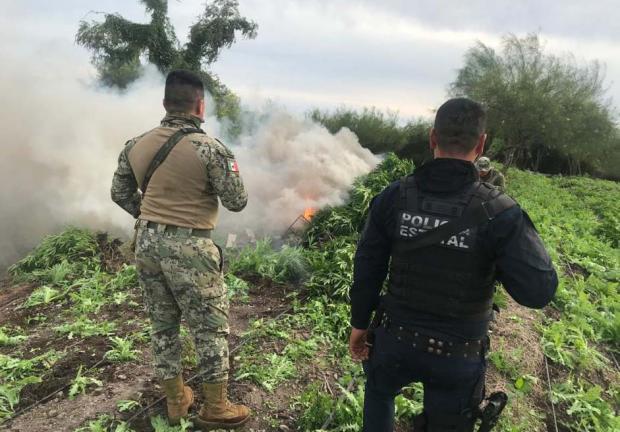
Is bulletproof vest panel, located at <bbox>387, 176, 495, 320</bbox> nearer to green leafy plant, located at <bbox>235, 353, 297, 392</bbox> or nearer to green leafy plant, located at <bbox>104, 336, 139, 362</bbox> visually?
green leafy plant, located at <bbox>235, 353, 297, 392</bbox>

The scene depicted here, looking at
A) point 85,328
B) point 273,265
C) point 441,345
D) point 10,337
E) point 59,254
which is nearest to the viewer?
point 441,345

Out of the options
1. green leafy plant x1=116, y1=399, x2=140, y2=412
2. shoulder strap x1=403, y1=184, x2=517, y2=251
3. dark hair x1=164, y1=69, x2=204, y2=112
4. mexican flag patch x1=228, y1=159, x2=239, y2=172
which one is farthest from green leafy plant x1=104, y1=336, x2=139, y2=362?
shoulder strap x1=403, y1=184, x2=517, y2=251

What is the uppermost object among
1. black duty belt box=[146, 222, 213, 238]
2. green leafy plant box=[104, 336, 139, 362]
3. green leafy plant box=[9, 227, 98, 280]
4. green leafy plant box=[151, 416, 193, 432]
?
black duty belt box=[146, 222, 213, 238]

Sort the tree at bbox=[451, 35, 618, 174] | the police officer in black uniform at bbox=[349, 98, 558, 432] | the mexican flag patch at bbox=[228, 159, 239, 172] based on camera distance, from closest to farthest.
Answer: the police officer in black uniform at bbox=[349, 98, 558, 432] → the mexican flag patch at bbox=[228, 159, 239, 172] → the tree at bbox=[451, 35, 618, 174]

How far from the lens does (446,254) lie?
6.77ft

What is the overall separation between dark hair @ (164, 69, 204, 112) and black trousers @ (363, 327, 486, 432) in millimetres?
1794

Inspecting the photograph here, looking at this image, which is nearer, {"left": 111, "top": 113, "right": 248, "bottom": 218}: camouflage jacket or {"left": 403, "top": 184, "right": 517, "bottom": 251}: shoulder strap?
{"left": 403, "top": 184, "right": 517, "bottom": 251}: shoulder strap

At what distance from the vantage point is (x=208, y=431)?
122 inches

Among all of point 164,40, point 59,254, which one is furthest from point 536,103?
point 59,254

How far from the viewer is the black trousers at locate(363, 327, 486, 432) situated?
2.13 m

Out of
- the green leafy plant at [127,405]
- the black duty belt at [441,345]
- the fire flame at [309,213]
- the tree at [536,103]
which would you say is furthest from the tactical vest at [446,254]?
the tree at [536,103]

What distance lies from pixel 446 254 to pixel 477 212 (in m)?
0.23

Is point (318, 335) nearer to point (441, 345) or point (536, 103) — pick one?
point (441, 345)

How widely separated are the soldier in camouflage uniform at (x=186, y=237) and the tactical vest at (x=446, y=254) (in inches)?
49.5
